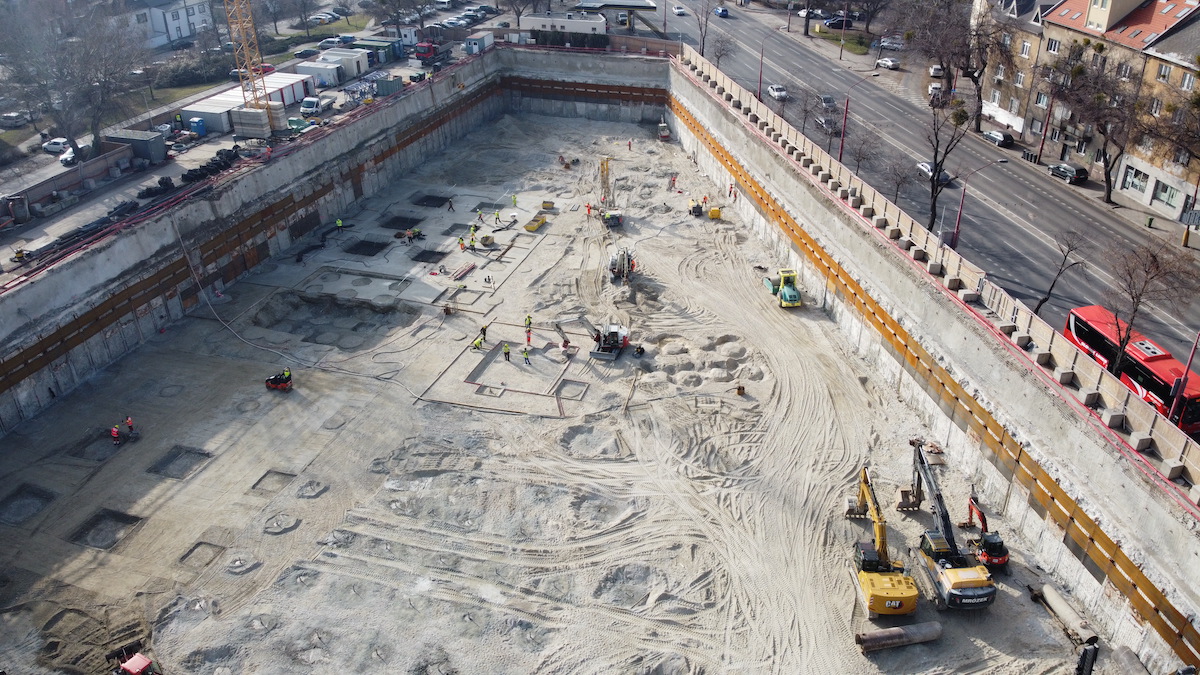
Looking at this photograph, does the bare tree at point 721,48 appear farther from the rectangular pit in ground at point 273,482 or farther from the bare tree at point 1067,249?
the rectangular pit in ground at point 273,482

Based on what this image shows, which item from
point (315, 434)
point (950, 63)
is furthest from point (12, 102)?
point (950, 63)

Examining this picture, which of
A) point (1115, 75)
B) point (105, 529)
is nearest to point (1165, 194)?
point (1115, 75)

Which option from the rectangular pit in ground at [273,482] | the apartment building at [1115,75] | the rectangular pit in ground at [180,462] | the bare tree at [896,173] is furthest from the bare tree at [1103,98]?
the rectangular pit in ground at [180,462]

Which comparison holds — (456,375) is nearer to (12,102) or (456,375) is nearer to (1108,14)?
(1108,14)

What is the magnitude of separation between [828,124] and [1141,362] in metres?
31.2

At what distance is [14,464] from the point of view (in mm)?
32062

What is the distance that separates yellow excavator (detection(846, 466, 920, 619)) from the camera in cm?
2505

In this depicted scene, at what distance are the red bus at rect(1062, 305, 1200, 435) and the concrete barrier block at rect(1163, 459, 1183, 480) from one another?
5.06 metres

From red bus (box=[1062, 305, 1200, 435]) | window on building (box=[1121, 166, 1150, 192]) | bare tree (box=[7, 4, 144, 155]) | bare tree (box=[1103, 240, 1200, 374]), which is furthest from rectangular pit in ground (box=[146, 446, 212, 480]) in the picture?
window on building (box=[1121, 166, 1150, 192])

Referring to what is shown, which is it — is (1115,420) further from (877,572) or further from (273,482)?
(273,482)

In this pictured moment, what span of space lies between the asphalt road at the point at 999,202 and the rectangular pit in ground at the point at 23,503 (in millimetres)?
40885

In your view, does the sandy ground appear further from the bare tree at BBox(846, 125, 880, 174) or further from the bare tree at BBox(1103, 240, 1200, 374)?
the bare tree at BBox(1103, 240, 1200, 374)

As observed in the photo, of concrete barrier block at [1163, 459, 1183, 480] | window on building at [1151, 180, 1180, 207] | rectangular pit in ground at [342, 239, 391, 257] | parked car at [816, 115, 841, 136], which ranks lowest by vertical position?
rectangular pit in ground at [342, 239, 391, 257]

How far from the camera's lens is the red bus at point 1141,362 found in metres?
29.0
